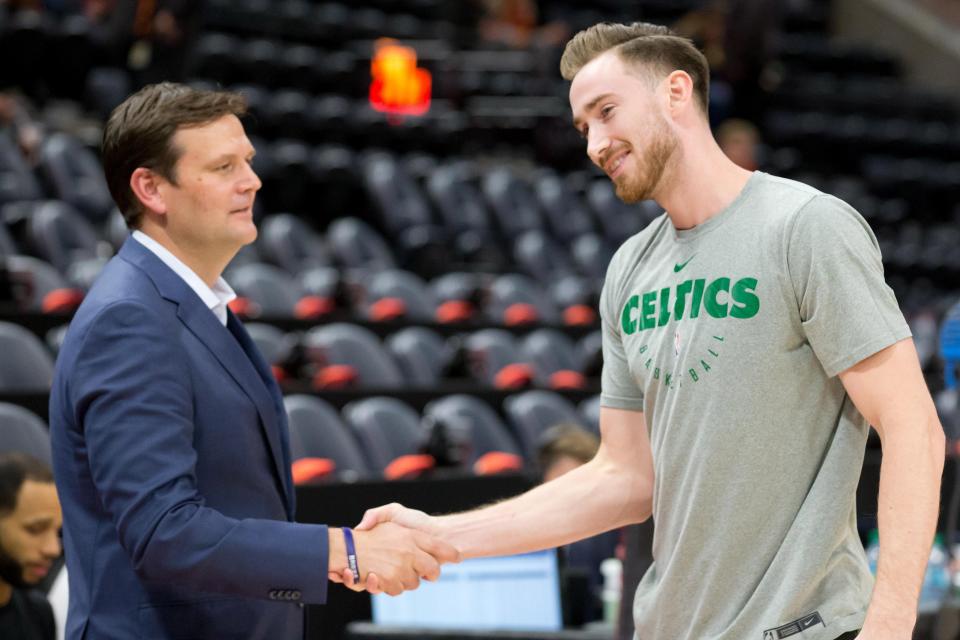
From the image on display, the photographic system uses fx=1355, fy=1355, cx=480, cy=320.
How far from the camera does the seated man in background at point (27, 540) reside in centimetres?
312

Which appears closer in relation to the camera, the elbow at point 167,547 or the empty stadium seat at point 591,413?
the elbow at point 167,547

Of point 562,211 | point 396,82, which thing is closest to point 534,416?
point 562,211

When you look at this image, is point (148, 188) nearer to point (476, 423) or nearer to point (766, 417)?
point (766, 417)

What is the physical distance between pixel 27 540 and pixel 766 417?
1.97m

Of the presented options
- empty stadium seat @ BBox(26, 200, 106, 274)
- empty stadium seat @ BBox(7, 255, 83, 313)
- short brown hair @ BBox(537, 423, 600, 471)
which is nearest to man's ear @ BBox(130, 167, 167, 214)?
short brown hair @ BBox(537, 423, 600, 471)

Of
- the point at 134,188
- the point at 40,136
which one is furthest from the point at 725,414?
the point at 40,136

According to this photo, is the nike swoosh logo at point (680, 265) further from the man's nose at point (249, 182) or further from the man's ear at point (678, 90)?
the man's nose at point (249, 182)

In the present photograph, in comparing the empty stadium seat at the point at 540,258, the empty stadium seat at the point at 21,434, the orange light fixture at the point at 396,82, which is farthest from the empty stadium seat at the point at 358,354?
the orange light fixture at the point at 396,82

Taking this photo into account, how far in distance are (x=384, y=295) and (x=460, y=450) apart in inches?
102

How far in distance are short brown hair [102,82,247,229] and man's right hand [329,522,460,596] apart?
64 cm

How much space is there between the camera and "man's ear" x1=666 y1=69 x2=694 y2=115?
204 cm

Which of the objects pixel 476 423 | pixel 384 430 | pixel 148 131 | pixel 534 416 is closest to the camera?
pixel 148 131

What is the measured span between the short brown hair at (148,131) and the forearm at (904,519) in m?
1.16

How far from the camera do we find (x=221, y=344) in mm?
2109
